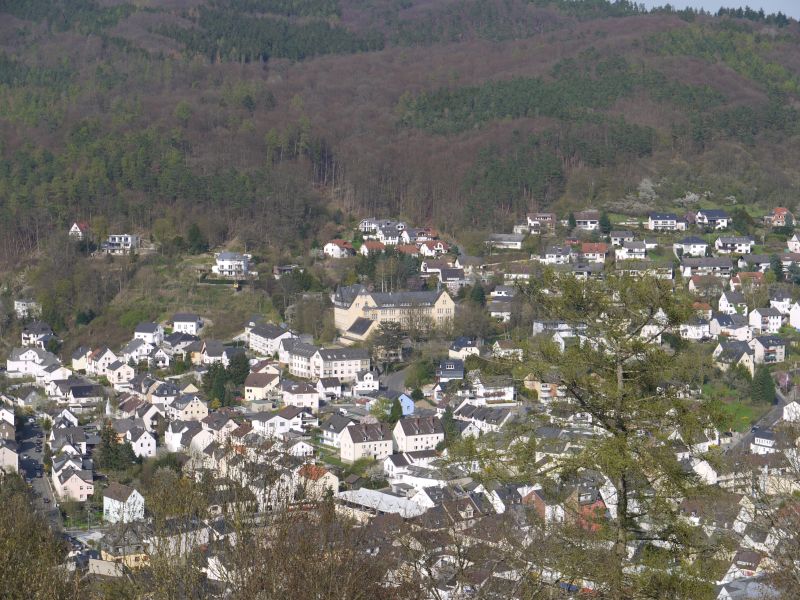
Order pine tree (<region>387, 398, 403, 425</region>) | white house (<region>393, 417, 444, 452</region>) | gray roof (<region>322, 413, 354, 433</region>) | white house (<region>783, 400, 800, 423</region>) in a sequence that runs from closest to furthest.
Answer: white house (<region>783, 400, 800, 423</region>), white house (<region>393, 417, 444, 452</region>), gray roof (<region>322, 413, 354, 433</region>), pine tree (<region>387, 398, 403, 425</region>)

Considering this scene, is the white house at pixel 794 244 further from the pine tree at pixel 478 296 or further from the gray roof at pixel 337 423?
the gray roof at pixel 337 423

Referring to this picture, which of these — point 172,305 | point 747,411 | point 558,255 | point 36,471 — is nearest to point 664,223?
point 558,255

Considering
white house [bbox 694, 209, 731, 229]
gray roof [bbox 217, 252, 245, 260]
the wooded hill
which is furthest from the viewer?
the wooded hill

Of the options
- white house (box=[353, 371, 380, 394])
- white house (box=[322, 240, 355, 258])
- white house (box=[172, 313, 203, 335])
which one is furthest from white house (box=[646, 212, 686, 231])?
white house (box=[172, 313, 203, 335])

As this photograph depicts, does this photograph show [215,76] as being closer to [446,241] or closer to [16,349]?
[446,241]

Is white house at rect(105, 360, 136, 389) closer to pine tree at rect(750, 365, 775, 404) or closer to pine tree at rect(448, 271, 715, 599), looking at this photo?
pine tree at rect(750, 365, 775, 404)

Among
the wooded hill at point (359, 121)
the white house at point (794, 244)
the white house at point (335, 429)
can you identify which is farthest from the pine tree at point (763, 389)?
the wooded hill at point (359, 121)
